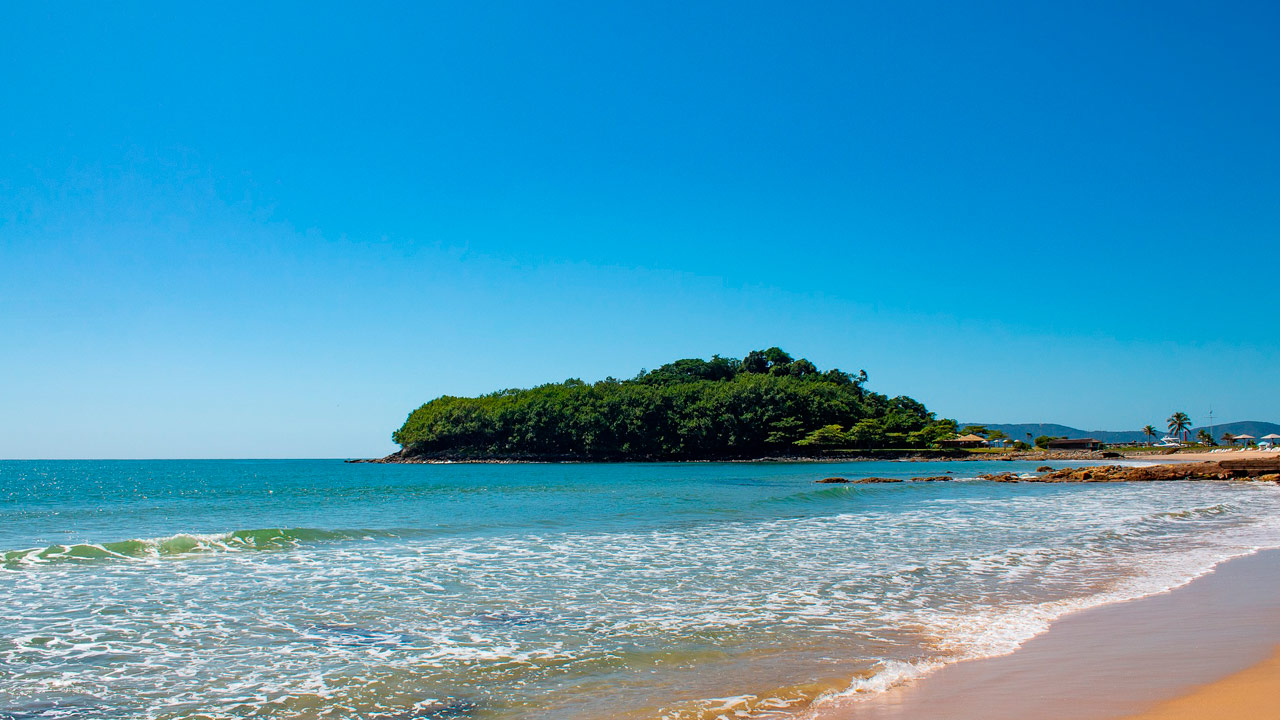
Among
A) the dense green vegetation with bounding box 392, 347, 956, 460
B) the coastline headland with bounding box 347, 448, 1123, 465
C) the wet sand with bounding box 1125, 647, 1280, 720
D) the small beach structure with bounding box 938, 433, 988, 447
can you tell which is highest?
the dense green vegetation with bounding box 392, 347, 956, 460

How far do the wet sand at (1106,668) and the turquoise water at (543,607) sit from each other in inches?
13.7

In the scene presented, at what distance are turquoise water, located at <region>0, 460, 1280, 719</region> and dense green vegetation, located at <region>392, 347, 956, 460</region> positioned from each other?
3025 inches

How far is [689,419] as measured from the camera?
9931 centimetres

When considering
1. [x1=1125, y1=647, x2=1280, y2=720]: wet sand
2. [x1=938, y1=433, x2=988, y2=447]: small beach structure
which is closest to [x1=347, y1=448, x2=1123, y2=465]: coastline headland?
[x1=938, y1=433, x2=988, y2=447]: small beach structure

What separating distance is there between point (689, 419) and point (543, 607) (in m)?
90.8

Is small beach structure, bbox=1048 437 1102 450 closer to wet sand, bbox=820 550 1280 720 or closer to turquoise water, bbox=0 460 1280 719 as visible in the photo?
turquoise water, bbox=0 460 1280 719

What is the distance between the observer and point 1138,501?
25.2 metres

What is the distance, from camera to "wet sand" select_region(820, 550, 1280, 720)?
5.09 m

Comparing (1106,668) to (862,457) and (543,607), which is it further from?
(862,457)

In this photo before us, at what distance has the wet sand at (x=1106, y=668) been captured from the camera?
5086 mm

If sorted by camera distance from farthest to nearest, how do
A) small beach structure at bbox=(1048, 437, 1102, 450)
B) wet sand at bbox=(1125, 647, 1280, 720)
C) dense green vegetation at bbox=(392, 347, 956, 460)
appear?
small beach structure at bbox=(1048, 437, 1102, 450)
dense green vegetation at bbox=(392, 347, 956, 460)
wet sand at bbox=(1125, 647, 1280, 720)

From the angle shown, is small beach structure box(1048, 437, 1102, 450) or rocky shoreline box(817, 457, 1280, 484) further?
small beach structure box(1048, 437, 1102, 450)

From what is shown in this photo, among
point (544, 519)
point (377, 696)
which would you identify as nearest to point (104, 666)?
point (377, 696)

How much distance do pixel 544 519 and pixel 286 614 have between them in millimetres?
12164
